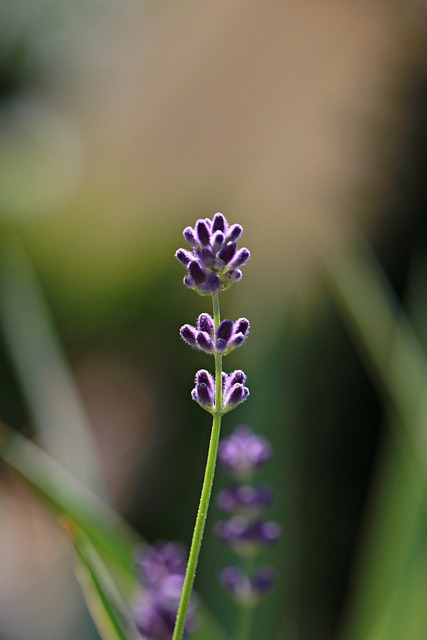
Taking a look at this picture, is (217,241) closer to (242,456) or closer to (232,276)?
(232,276)

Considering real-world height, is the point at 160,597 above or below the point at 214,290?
below

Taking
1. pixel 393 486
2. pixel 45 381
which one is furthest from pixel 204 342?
pixel 45 381

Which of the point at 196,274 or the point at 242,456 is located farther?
the point at 242,456

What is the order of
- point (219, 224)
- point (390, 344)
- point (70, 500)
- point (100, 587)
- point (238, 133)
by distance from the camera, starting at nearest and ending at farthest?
1. point (219, 224)
2. point (100, 587)
3. point (70, 500)
4. point (390, 344)
5. point (238, 133)

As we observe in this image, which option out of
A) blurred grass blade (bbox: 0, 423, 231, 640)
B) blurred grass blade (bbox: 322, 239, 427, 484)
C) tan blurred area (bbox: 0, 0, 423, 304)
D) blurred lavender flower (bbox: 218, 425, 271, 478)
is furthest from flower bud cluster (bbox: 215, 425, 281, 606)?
tan blurred area (bbox: 0, 0, 423, 304)

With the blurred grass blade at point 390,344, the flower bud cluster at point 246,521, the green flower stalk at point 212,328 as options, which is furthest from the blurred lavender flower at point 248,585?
the green flower stalk at point 212,328

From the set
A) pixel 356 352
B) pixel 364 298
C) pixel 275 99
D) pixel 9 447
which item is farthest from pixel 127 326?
pixel 9 447

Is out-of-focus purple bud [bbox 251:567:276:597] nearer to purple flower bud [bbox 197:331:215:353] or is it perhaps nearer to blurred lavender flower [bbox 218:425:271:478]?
blurred lavender flower [bbox 218:425:271:478]
